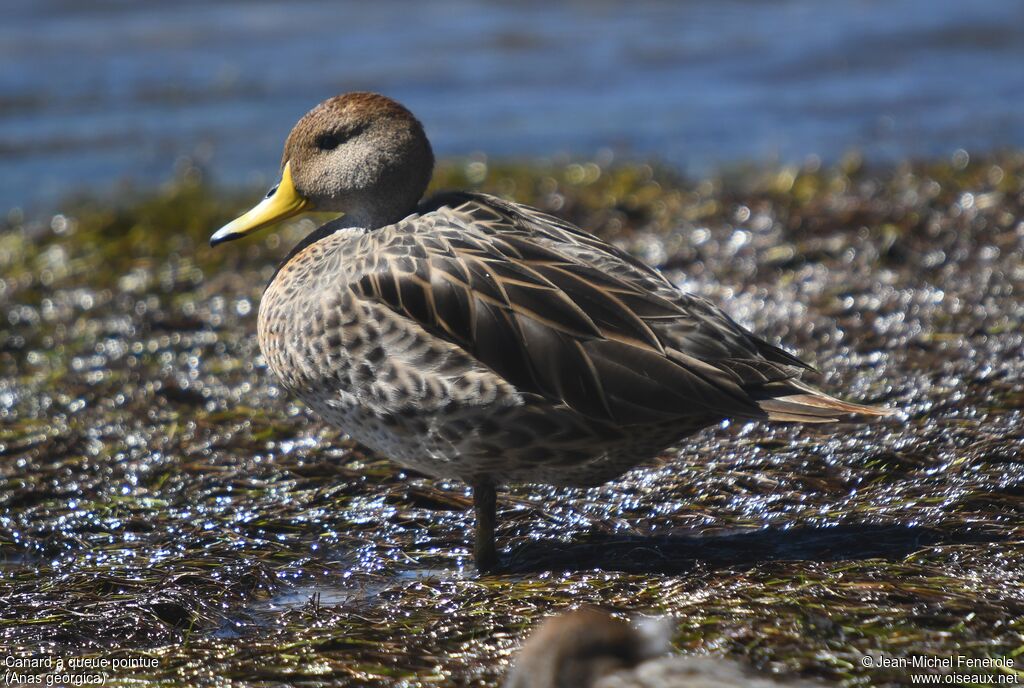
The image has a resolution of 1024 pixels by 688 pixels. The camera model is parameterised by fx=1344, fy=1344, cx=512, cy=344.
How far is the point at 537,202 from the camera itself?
339 inches

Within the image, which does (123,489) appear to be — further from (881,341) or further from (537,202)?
(537,202)

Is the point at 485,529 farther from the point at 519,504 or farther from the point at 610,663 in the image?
the point at 610,663

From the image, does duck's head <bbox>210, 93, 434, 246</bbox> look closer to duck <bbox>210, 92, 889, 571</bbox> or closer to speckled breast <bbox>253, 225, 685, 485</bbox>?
duck <bbox>210, 92, 889, 571</bbox>

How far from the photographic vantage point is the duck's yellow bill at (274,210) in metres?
5.16

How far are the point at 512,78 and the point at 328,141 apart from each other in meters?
8.60

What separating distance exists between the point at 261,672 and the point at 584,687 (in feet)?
3.43

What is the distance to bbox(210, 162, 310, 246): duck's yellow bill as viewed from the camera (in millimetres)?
5164

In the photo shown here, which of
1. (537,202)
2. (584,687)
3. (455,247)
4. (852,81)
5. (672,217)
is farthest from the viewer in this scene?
(852,81)

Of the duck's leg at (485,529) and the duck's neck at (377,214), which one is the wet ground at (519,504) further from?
the duck's neck at (377,214)

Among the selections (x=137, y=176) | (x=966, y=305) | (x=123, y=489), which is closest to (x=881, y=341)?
(x=966, y=305)

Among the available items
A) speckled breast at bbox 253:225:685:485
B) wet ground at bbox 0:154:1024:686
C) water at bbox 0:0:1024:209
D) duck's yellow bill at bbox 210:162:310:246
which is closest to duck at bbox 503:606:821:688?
wet ground at bbox 0:154:1024:686

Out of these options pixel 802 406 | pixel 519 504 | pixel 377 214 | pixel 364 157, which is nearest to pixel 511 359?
pixel 519 504

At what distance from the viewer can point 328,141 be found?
5004 millimetres

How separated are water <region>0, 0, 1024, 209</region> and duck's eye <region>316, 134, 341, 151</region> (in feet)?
18.3
